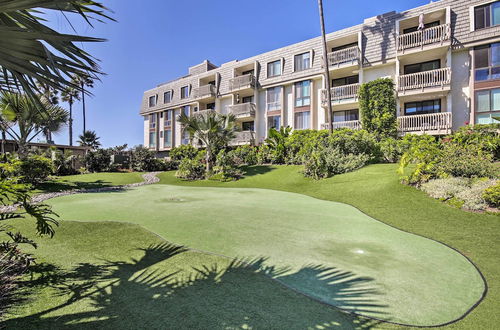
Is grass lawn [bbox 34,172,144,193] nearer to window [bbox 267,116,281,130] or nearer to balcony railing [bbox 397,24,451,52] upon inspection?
window [bbox 267,116,281,130]

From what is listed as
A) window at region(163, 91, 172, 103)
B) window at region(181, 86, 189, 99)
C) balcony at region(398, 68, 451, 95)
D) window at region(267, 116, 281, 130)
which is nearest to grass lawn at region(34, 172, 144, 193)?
window at region(267, 116, 281, 130)

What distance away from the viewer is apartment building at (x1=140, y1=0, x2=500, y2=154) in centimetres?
1600

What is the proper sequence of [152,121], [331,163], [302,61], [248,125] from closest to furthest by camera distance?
[331,163], [302,61], [248,125], [152,121]

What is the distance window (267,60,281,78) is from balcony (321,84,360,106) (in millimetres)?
6233

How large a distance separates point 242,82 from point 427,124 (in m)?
17.5

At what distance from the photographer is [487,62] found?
15875 millimetres

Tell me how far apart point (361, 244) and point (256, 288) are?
2.72 meters

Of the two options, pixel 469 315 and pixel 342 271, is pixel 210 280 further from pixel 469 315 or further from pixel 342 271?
pixel 469 315

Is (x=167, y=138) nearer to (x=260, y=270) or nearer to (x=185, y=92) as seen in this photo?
(x=185, y=92)

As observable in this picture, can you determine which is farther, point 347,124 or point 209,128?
point 347,124

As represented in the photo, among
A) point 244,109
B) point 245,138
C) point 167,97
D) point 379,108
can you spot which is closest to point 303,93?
point 244,109

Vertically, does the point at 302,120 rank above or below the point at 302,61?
below

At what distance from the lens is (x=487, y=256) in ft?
14.3

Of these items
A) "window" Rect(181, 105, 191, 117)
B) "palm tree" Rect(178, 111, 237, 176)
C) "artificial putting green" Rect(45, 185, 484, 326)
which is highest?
"window" Rect(181, 105, 191, 117)
